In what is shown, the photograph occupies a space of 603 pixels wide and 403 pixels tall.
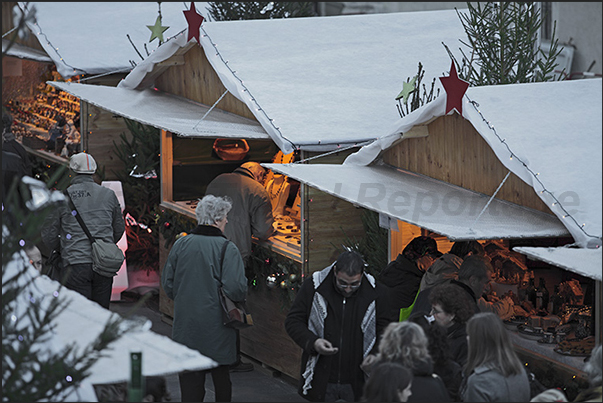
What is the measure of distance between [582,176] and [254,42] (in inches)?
165

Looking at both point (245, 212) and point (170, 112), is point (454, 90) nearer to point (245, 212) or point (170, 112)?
point (245, 212)

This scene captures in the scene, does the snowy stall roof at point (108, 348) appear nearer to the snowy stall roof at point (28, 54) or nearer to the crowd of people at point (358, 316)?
the crowd of people at point (358, 316)

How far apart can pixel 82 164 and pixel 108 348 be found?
13.8ft

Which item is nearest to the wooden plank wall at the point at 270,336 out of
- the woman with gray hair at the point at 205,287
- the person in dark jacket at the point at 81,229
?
the woman with gray hair at the point at 205,287

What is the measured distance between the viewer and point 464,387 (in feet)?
16.4

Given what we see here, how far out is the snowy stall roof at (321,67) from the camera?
841cm

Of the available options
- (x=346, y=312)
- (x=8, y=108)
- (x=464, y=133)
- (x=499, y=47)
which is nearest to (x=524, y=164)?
(x=464, y=133)

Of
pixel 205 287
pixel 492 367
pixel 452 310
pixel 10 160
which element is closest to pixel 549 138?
pixel 452 310

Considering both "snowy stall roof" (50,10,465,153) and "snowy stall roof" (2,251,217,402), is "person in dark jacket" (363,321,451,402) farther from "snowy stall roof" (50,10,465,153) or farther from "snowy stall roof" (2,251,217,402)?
"snowy stall roof" (50,10,465,153)

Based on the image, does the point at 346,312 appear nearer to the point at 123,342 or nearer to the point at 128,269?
the point at 123,342

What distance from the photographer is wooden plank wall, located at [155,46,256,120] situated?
9242 mm

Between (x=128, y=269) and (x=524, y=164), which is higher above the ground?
(x=524, y=164)

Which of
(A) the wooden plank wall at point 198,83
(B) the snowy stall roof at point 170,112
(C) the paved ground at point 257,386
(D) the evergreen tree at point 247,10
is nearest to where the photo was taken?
(C) the paved ground at point 257,386

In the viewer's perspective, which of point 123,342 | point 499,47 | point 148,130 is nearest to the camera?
point 123,342
